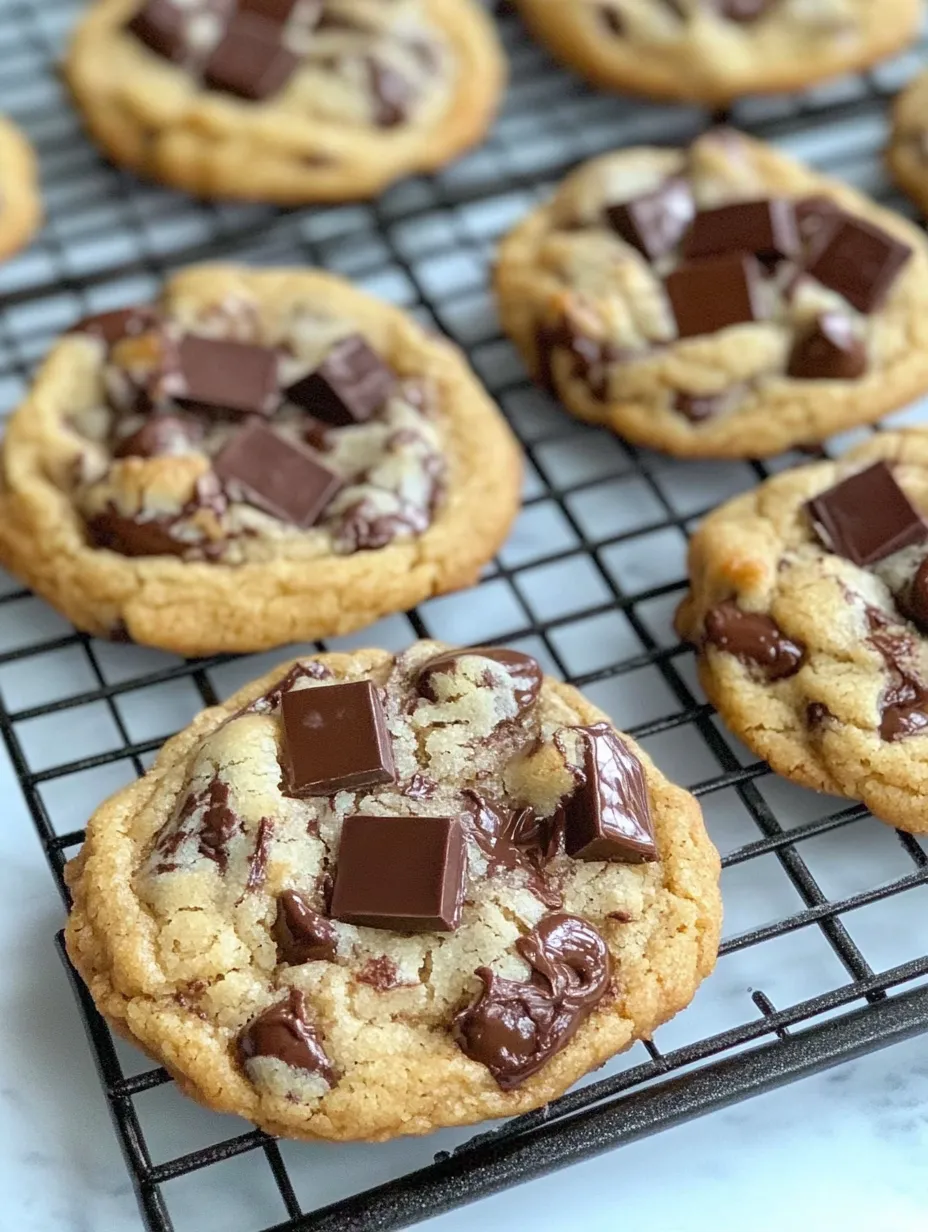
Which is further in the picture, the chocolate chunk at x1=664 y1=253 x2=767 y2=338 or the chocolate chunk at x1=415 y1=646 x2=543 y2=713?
the chocolate chunk at x1=664 y1=253 x2=767 y2=338

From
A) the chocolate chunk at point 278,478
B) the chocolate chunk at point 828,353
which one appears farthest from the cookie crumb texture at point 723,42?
the chocolate chunk at point 278,478

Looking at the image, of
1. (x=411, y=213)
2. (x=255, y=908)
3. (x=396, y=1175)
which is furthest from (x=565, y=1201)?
(x=411, y=213)

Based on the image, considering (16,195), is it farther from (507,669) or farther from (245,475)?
(507,669)

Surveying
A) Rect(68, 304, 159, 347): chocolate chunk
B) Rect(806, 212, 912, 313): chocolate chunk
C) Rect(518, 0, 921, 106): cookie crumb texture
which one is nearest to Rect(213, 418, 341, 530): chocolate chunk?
Rect(68, 304, 159, 347): chocolate chunk

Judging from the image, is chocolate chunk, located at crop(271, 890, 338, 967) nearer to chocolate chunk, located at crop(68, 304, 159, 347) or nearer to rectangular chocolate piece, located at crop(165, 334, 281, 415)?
rectangular chocolate piece, located at crop(165, 334, 281, 415)

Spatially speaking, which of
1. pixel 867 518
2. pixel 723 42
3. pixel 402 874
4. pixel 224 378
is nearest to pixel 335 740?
pixel 402 874

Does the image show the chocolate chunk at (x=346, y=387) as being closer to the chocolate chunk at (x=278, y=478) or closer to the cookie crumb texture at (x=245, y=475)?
the cookie crumb texture at (x=245, y=475)
